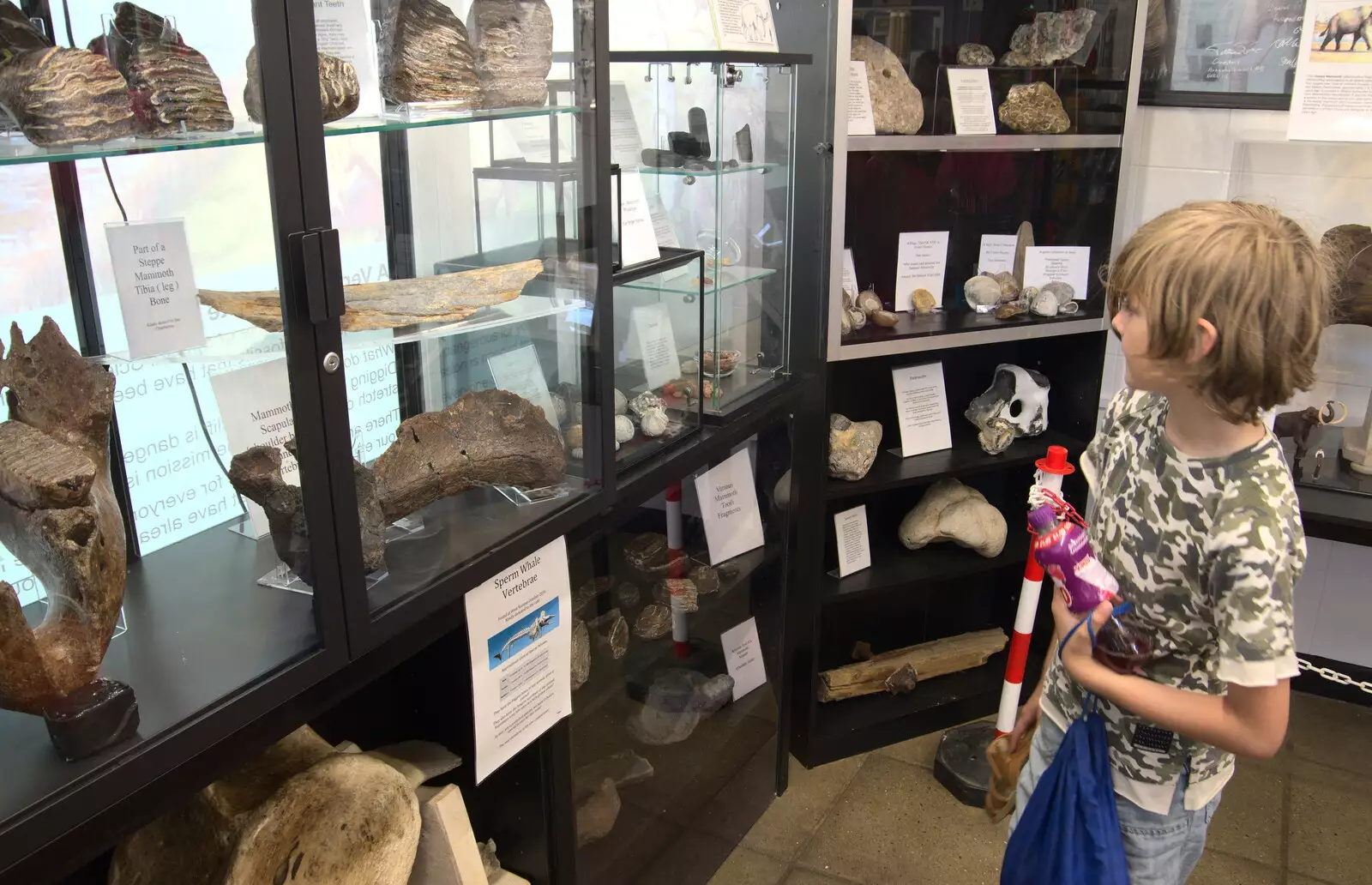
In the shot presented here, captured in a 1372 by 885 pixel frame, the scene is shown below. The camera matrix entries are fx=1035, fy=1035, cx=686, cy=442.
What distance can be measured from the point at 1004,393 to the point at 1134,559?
1533 millimetres

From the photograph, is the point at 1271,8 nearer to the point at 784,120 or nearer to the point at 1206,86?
the point at 1206,86

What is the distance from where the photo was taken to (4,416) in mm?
970

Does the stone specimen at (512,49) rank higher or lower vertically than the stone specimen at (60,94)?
higher

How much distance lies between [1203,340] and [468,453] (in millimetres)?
940

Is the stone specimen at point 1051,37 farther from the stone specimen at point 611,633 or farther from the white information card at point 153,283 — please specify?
the white information card at point 153,283

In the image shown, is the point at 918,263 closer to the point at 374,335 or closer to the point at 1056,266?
the point at 1056,266


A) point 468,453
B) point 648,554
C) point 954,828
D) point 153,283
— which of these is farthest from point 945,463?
point 153,283

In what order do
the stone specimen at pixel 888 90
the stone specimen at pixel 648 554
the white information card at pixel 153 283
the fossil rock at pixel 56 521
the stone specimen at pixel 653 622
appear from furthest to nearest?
the stone specimen at pixel 888 90
the stone specimen at pixel 653 622
the stone specimen at pixel 648 554
the white information card at pixel 153 283
the fossil rock at pixel 56 521

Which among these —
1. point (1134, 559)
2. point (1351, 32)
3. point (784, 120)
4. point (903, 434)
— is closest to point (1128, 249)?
point (1134, 559)

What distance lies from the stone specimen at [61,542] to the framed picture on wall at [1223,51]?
260 centimetres

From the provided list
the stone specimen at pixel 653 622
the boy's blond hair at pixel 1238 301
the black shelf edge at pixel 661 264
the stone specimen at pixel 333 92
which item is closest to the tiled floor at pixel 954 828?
the stone specimen at pixel 653 622

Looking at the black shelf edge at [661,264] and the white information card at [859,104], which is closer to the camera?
the black shelf edge at [661,264]

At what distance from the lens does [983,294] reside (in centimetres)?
270

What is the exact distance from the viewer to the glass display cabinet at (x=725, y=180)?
1812mm
